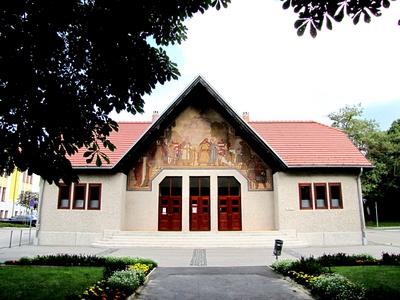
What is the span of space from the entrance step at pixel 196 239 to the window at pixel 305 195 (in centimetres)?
200

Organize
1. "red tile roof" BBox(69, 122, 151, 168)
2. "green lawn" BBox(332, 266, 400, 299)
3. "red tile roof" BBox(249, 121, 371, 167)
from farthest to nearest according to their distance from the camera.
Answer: "red tile roof" BBox(249, 121, 371, 167)
"red tile roof" BBox(69, 122, 151, 168)
"green lawn" BBox(332, 266, 400, 299)

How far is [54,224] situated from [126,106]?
1716 centimetres

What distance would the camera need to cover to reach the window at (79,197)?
71.2ft

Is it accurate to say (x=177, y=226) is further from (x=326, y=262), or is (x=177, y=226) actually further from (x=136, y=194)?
(x=326, y=262)

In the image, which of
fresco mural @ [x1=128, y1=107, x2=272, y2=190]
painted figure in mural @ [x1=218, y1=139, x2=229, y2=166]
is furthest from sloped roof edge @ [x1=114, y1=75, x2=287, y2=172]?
painted figure in mural @ [x1=218, y1=139, x2=229, y2=166]

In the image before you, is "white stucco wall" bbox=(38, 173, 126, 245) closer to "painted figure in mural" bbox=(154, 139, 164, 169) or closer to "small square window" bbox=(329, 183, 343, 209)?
"painted figure in mural" bbox=(154, 139, 164, 169)

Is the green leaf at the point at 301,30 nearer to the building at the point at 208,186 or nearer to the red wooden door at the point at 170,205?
the building at the point at 208,186

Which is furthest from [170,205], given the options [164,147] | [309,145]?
[309,145]

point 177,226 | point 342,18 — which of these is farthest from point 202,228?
point 342,18

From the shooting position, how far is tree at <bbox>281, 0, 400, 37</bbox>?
15.0 ft

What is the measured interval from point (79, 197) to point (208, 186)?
8.06m

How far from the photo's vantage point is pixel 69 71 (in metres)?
6.43

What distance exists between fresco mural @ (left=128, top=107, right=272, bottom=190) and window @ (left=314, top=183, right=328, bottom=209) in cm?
287

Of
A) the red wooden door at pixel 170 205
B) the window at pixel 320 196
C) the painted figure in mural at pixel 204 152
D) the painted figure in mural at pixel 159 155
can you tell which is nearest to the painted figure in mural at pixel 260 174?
the window at pixel 320 196
